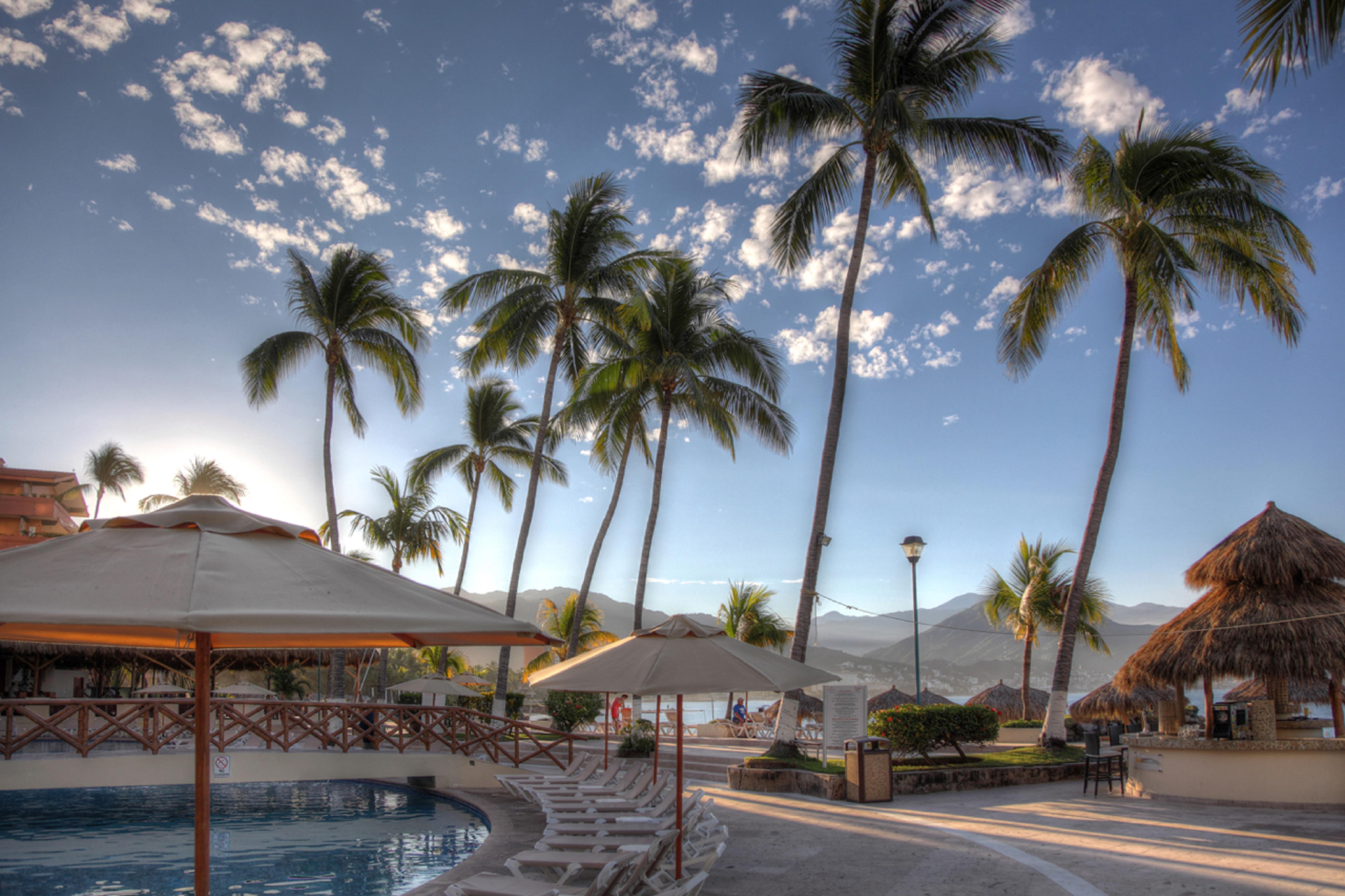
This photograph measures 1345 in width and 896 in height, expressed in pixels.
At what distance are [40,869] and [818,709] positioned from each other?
2323 centimetres

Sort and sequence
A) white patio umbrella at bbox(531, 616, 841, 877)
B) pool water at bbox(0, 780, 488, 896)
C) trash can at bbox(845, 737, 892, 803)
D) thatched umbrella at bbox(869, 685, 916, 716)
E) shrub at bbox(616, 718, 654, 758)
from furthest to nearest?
1. thatched umbrella at bbox(869, 685, 916, 716)
2. shrub at bbox(616, 718, 654, 758)
3. trash can at bbox(845, 737, 892, 803)
4. pool water at bbox(0, 780, 488, 896)
5. white patio umbrella at bbox(531, 616, 841, 877)

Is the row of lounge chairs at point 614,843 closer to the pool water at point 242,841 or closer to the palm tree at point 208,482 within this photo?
the pool water at point 242,841

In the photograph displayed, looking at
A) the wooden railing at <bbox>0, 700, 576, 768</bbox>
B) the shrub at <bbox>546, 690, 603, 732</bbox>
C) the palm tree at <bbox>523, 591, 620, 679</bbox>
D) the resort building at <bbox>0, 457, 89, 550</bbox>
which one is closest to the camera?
the wooden railing at <bbox>0, 700, 576, 768</bbox>

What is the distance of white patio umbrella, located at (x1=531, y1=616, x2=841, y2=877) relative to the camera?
20.6 feet

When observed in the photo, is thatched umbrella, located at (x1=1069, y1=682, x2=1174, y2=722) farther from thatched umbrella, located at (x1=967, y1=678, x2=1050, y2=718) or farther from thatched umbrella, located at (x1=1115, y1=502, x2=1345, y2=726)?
thatched umbrella, located at (x1=1115, y1=502, x2=1345, y2=726)

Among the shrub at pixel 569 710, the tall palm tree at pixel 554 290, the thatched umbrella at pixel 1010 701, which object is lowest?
the thatched umbrella at pixel 1010 701

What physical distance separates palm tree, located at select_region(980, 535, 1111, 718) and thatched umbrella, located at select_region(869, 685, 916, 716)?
414 cm

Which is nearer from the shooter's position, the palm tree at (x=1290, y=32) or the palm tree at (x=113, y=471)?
the palm tree at (x=1290, y=32)

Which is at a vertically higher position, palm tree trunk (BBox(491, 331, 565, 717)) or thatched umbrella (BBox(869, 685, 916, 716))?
palm tree trunk (BBox(491, 331, 565, 717))

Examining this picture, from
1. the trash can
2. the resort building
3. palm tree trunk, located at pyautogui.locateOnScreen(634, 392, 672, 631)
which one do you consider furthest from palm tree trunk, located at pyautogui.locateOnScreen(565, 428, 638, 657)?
the resort building

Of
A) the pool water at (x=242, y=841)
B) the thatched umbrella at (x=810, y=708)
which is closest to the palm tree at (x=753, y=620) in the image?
the thatched umbrella at (x=810, y=708)

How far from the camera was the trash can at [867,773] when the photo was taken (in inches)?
451

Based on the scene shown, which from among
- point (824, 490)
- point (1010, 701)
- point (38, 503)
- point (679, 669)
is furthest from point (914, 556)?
point (38, 503)

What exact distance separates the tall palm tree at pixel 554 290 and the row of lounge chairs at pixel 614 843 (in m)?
10.9
